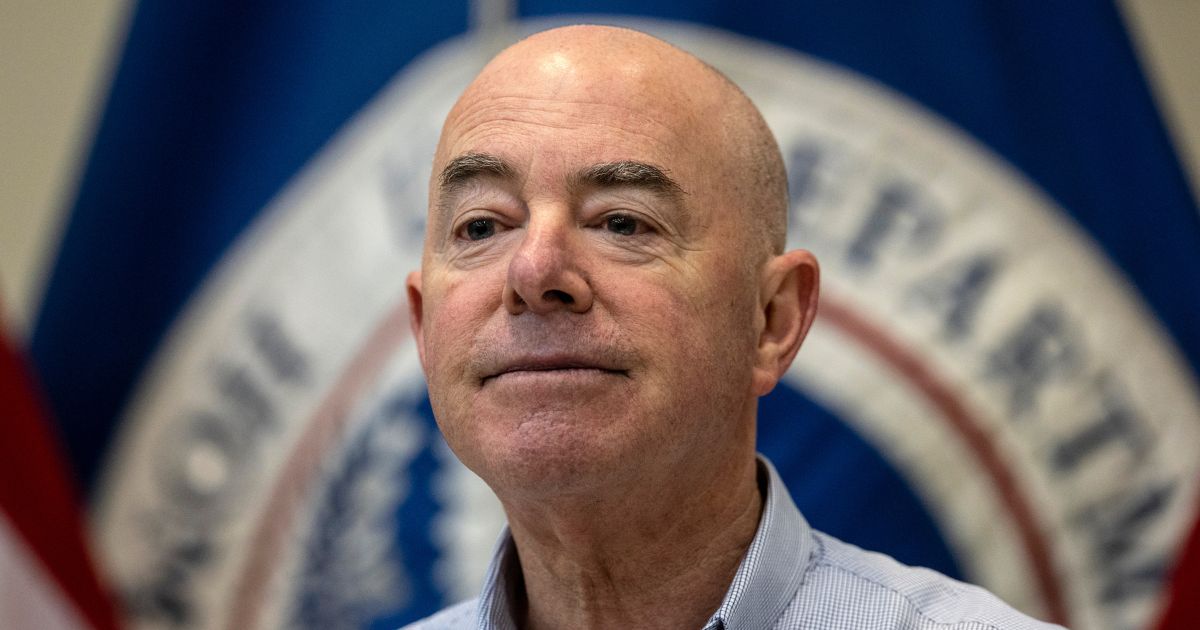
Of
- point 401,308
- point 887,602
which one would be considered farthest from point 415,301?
point 401,308

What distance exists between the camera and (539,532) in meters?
1.63

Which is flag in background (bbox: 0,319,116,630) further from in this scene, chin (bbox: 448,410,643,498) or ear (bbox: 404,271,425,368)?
chin (bbox: 448,410,643,498)

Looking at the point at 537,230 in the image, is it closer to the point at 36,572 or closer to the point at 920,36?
the point at 920,36

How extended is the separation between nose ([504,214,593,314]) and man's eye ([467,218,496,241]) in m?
0.10

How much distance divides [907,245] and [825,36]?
493 mm

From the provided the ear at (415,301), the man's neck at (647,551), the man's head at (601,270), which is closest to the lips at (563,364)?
the man's head at (601,270)

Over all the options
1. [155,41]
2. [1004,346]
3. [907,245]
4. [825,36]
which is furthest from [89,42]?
[1004,346]

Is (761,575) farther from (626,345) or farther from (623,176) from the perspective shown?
(623,176)

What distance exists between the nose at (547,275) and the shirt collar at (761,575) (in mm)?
370

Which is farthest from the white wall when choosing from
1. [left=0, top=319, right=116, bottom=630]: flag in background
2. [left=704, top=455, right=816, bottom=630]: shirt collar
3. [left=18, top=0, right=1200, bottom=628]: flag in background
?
[left=704, top=455, right=816, bottom=630]: shirt collar

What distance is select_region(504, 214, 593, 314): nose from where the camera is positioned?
56.6 inches

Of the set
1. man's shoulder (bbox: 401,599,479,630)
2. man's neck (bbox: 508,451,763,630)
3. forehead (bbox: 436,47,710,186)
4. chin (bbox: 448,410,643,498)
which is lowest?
man's shoulder (bbox: 401,599,479,630)

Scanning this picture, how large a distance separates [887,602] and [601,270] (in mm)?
519

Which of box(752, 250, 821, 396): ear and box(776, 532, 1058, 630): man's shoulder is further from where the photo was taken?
box(752, 250, 821, 396): ear
